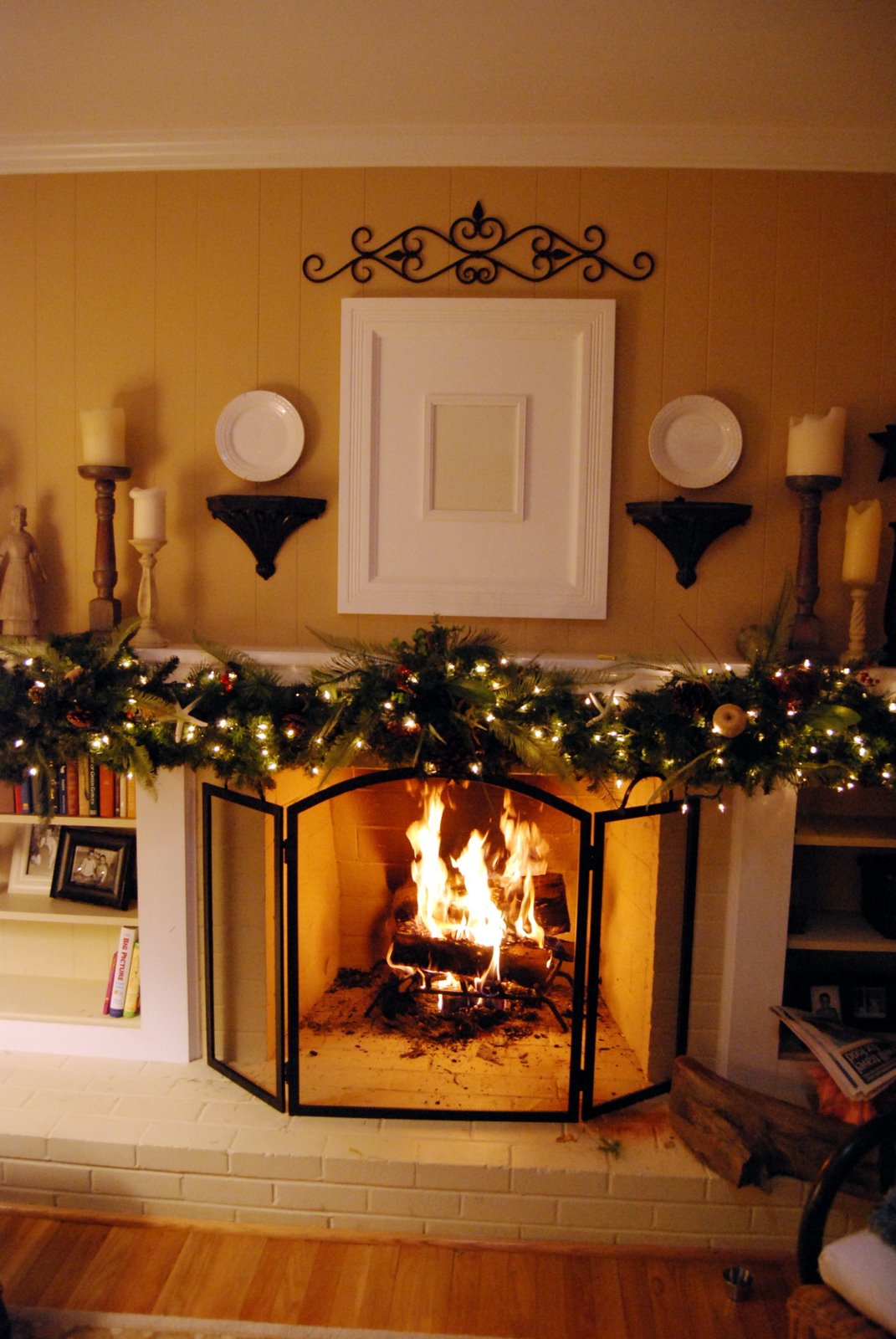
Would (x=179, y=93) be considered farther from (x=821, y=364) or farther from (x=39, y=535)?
(x=821, y=364)

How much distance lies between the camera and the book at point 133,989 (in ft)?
7.91

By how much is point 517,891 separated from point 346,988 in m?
0.64

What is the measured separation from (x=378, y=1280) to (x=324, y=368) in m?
2.20

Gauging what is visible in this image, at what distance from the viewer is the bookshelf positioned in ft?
7.59

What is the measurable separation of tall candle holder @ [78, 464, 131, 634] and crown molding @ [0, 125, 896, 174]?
0.86 metres

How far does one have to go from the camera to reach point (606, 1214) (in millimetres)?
2047

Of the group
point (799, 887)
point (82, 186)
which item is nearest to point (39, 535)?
point (82, 186)

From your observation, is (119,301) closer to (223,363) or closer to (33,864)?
(223,363)

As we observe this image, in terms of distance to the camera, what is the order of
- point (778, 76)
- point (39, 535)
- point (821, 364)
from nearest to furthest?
point (778, 76) → point (821, 364) → point (39, 535)

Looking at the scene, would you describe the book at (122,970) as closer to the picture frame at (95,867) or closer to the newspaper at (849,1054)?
the picture frame at (95,867)

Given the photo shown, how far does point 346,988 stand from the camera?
2713 mm

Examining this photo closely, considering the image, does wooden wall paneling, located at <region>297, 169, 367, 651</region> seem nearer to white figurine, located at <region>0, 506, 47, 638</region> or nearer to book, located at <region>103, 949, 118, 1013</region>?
white figurine, located at <region>0, 506, 47, 638</region>

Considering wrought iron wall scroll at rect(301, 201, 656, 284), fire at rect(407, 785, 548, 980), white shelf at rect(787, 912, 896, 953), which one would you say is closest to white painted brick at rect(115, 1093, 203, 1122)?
fire at rect(407, 785, 548, 980)

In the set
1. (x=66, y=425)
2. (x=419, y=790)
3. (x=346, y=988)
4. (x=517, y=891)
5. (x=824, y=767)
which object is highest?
(x=66, y=425)
